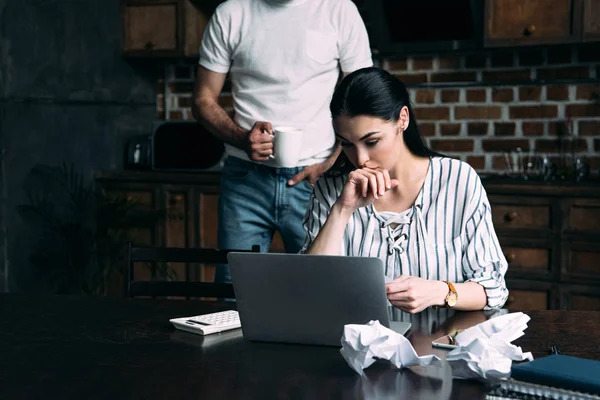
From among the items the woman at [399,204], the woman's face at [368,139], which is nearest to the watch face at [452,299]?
the woman at [399,204]

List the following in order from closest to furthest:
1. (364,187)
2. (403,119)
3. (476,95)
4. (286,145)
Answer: (364,187) → (403,119) → (286,145) → (476,95)

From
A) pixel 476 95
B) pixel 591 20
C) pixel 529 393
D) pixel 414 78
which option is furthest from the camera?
pixel 414 78

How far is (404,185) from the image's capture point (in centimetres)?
187

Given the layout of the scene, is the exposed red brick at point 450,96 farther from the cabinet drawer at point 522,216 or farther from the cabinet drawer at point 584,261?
the cabinet drawer at point 584,261

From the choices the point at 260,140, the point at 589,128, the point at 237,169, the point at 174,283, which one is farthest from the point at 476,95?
the point at 174,283

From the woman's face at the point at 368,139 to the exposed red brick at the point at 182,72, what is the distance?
101 inches

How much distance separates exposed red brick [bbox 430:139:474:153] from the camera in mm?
3754

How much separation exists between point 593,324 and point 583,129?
7.33 feet

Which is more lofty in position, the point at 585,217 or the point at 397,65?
the point at 397,65

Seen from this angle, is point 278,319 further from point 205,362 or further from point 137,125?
point 137,125

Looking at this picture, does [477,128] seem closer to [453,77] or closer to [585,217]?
[453,77]

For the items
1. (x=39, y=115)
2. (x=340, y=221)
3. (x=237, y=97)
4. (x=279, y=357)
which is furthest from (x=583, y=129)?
(x=279, y=357)

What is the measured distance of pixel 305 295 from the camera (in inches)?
51.8

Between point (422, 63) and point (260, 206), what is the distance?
171 cm
